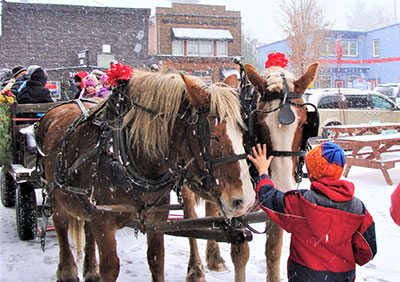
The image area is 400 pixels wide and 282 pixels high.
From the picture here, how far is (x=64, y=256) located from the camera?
4.28 metres

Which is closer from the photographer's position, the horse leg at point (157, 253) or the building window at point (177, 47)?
the horse leg at point (157, 253)

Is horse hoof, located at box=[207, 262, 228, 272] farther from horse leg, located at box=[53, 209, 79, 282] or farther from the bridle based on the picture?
the bridle

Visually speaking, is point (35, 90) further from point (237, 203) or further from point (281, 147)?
point (237, 203)

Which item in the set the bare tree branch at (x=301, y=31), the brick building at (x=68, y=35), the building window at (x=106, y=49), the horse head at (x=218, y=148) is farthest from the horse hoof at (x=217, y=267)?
the building window at (x=106, y=49)

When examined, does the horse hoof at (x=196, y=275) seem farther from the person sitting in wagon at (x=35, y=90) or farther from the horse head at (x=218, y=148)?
the person sitting in wagon at (x=35, y=90)

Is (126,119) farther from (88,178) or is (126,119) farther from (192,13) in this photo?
(192,13)

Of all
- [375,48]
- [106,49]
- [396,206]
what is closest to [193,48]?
[106,49]

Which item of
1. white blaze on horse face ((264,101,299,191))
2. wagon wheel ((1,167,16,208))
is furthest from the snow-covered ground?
white blaze on horse face ((264,101,299,191))

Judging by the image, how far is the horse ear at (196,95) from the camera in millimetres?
2682

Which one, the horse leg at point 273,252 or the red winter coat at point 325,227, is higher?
the red winter coat at point 325,227

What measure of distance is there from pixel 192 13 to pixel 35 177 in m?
28.7

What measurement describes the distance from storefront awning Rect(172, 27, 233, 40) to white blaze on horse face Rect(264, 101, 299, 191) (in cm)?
2754

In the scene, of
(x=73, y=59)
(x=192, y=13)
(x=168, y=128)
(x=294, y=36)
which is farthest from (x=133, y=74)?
(x=192, y=13)

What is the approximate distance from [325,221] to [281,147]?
0.92 metres
